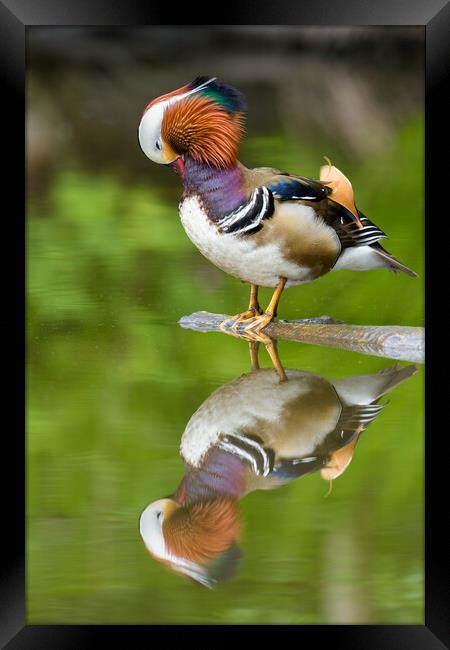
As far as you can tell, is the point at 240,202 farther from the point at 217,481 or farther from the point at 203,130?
the point at 217,481

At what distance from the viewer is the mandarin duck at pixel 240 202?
150 centimetres

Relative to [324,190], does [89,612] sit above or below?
below

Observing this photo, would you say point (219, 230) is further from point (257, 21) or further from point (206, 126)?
point (257, 21)

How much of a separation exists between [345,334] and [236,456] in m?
0.30

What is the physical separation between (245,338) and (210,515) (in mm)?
319

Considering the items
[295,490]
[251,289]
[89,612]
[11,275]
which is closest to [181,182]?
[251,289]

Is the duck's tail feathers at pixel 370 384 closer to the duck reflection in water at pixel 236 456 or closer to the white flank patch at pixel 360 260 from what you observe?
the duck reflection in water at pixel 236 456

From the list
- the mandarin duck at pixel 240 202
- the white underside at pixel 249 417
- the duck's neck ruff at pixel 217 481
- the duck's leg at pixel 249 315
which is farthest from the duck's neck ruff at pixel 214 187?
the duck's neck ruff at pixel 217 481

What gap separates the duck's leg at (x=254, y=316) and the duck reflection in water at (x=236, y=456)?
12 centimetres

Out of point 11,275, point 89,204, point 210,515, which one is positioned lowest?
point 210,515

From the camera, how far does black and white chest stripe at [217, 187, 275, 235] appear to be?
1.52 m

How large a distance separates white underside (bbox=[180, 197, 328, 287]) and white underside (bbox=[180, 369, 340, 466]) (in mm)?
195

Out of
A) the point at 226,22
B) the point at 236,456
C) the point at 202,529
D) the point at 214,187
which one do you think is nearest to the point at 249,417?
the point at 236,456

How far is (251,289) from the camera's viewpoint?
1.56 metres
